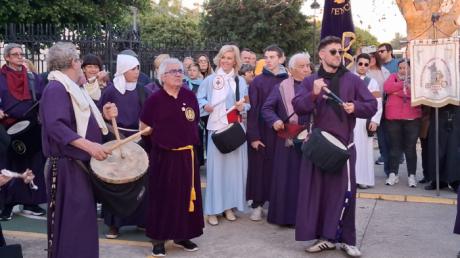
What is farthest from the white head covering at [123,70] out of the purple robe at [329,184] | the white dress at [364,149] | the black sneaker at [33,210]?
the white dress at [364,149]

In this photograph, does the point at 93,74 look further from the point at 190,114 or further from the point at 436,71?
the point at 436,71

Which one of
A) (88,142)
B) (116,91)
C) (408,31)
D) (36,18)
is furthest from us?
(36,18)

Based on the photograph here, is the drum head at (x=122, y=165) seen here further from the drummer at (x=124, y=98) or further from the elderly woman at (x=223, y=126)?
the elderly woman at (x=223, y=126)

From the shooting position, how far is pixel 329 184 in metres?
5.62

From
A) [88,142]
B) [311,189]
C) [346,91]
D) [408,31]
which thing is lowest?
[311,189]

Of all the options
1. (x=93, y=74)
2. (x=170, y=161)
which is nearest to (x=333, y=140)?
(x=170, y=161)

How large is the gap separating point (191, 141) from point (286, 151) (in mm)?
1357

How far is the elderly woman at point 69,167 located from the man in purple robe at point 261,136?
9.21 feet

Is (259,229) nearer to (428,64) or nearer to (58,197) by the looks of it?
(58,197)

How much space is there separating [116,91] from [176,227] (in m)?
1.61

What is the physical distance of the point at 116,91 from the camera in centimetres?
630

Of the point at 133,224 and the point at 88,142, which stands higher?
the point at 88,142

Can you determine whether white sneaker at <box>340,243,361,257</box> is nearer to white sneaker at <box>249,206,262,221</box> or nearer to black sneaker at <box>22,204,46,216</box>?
white sneaker at <box>249,206,262,221</box>

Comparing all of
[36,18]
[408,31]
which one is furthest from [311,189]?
[36,18]
